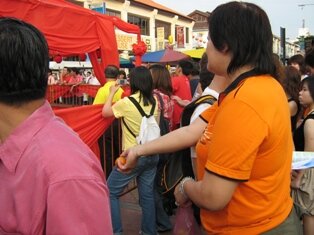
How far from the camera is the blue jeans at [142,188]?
12.4 feet

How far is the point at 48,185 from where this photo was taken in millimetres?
1012

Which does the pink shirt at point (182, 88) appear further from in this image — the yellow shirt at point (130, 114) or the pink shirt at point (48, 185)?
the pink shirt at point (48, 185)

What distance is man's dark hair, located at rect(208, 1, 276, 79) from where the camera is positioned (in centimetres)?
154

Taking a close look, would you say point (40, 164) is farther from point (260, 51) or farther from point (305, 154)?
point (305, 154)

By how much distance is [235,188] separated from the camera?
1496 mm

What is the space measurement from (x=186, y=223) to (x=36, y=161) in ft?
4.04

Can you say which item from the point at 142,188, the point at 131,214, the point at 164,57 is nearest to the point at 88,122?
the point at 142,188

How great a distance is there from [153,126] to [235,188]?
2420 millimetres

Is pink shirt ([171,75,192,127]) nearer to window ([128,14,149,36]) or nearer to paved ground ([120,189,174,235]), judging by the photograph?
paved ground ([120,189,174,235])

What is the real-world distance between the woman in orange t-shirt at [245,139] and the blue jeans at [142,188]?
214cm

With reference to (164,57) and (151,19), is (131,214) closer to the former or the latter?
(164,57)

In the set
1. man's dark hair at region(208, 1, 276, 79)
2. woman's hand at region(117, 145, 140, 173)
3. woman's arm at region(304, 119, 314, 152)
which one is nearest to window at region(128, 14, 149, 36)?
woman's arm at region(304, 119, 314, 152)

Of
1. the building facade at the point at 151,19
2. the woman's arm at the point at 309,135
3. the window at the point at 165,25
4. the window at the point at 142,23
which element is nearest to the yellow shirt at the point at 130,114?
the woman's arm at the point at 309,135

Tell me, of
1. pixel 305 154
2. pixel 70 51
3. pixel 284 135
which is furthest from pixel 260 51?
pixel 70 51
